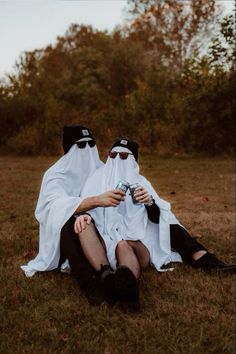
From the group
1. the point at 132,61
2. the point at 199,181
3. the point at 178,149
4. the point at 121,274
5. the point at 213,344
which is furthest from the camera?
the point at 132,61

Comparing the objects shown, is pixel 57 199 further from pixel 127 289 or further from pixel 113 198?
pixel 127 289

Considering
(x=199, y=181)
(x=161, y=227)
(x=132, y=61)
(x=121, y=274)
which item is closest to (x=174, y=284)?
(x=161, y=227)

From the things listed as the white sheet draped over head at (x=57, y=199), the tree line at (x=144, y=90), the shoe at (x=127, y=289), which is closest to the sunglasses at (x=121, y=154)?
the white sheet draped over head at (x=57, y=199)

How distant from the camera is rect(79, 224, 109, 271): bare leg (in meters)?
4.18

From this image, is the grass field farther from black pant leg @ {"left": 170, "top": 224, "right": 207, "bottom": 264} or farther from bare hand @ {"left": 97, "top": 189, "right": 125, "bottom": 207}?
bare hand @ {"left": 97, "top": 189, "right": 125, "bottom": 207}

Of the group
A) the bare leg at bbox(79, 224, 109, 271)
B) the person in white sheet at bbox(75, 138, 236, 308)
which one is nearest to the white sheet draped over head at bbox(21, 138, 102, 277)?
the person in white sheet at bbox(75, 138, 236, 308)

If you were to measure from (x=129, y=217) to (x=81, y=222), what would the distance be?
70 centimetres

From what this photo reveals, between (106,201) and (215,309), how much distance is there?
1.25 meters

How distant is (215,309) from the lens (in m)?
3.96

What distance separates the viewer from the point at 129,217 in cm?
491

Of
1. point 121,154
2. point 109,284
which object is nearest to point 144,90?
point 121,154

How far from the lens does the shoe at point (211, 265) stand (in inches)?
188

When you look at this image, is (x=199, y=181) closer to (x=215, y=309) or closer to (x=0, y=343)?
(x=215, y=309)

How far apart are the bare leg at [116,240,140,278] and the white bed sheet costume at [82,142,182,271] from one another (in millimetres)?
251
